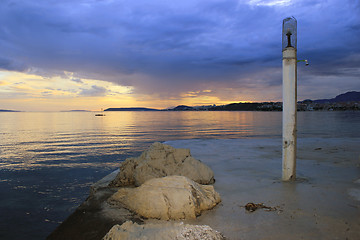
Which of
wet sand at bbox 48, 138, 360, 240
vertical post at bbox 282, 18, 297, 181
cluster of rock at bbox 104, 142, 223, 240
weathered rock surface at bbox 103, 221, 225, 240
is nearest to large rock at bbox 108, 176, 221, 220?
cluster of rock at bbox 104, 142, 223, 240

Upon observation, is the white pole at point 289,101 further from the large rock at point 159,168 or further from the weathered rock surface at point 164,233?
the weathered rock surface at point 164,233

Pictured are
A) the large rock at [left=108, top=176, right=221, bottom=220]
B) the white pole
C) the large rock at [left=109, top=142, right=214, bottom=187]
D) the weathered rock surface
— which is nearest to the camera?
the weathered rock surface

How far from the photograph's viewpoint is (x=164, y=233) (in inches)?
123

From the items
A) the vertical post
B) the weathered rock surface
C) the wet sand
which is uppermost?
the vertical post

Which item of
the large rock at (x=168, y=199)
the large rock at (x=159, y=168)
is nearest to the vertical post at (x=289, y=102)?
the large rock at (x=159, y=168)

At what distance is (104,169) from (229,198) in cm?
660

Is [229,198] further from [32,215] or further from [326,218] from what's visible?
[32,215]

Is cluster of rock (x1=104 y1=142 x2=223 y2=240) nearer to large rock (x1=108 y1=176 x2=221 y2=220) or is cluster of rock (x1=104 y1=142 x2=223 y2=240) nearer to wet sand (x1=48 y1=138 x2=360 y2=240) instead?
large rock (x1=108 y1=176 x2=221 y2=220)

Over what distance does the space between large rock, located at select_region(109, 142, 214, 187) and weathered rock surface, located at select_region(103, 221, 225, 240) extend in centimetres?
264

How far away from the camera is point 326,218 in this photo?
3.89 m

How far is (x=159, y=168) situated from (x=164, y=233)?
3.26m

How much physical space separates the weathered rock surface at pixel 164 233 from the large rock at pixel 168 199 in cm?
75

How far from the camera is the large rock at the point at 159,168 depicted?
614 cm

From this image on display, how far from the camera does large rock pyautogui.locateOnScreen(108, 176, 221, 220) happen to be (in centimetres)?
411
